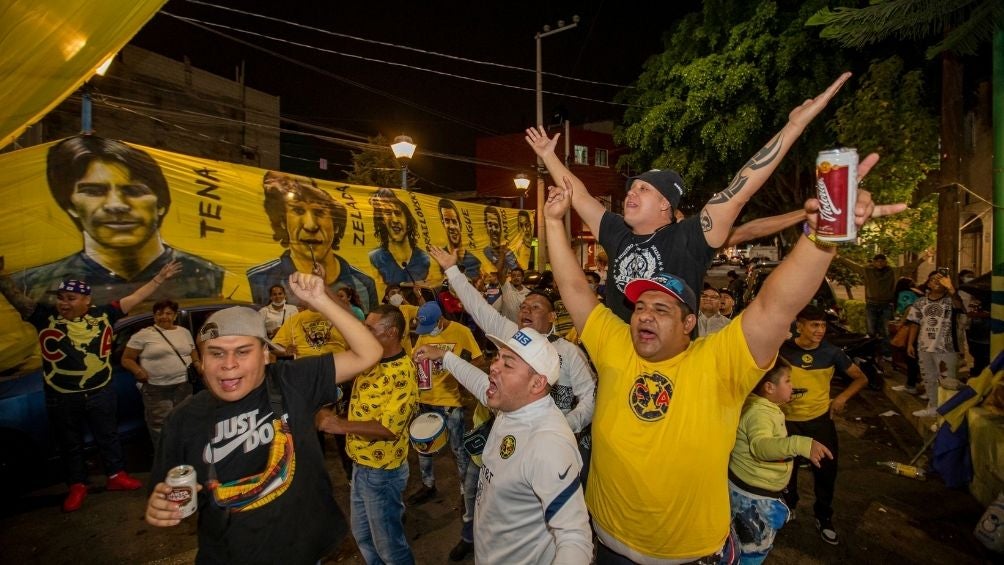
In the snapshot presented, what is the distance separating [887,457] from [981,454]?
182 cm

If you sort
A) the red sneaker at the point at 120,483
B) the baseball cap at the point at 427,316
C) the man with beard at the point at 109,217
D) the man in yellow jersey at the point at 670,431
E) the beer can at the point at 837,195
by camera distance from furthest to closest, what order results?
1. the man with beard at the point at 109,217
2. the red sneaker at the point at 120,483
3. the baseball cap at the point at 427,316
4. the man in yellow jersey at the point at 670,431
5. the beer can at the point at 837,195

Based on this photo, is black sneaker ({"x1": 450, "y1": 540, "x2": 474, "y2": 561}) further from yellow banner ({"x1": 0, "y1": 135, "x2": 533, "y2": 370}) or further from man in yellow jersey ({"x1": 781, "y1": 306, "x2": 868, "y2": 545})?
man in yellow jersey ({"x1": 781, "y1": 306, "x2": 868, "y2": 545})

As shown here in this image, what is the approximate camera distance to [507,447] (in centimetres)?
224

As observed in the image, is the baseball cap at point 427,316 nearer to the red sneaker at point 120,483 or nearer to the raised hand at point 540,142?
the raised hand at point 540,142

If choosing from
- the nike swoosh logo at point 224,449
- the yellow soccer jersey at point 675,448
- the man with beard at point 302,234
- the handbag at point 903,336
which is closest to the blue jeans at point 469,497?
the yellow soccer jersey at point 675,448

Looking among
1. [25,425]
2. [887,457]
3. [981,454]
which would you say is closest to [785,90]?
[887,457]

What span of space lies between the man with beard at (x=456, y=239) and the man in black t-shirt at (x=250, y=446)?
11.0m

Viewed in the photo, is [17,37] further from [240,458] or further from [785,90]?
[785,90]

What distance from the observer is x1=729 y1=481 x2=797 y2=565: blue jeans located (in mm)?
3070

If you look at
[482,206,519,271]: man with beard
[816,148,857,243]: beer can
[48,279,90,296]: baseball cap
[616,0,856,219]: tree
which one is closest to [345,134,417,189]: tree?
[482,206,519,271]: man with beard

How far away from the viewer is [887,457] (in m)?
6.34

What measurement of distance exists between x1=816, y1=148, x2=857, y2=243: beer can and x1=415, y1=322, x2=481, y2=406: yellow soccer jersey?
12.5 ft

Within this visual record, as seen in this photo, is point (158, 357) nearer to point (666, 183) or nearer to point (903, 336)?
point (666, 183)

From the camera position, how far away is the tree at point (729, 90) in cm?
1291
